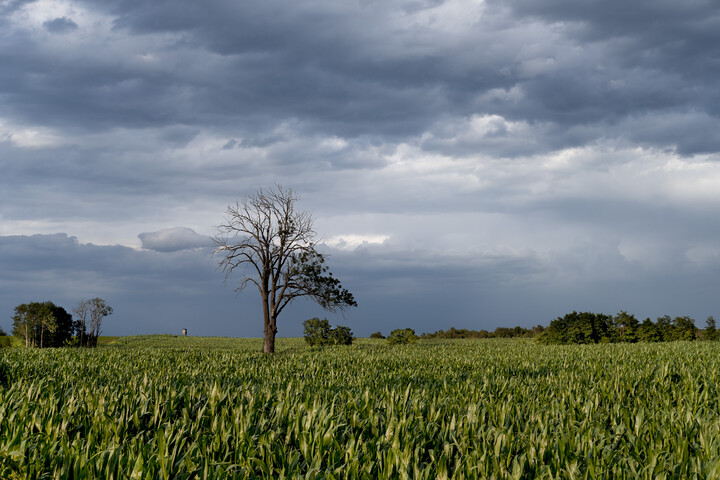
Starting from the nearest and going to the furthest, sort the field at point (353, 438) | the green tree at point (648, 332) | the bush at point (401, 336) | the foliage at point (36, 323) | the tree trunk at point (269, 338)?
the field at point (353, 438)
the tree trunk at point (269, 338)
the green tree at point (648, 332)
the bush at point (401, 336)
the foliage at point (36, 323)

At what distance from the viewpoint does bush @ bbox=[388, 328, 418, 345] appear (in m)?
40.6

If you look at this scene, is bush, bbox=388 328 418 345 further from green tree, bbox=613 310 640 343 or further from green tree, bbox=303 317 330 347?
green tree, bbox=613 310 640 343

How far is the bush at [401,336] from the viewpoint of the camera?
40.6 m

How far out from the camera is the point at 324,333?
3900 cm

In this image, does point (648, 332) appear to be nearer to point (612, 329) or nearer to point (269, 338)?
point (612, 329)

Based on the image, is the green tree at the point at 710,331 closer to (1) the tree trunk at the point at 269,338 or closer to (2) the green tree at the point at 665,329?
(2) the green tree at the point at 665,329

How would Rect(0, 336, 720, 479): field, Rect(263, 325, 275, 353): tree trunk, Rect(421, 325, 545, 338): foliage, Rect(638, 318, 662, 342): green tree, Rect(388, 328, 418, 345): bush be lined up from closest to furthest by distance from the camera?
1. Rect(0, 336, 720, 479): field
2. Rect(263, 325, 275, 353): tree trunk
3. Rect(638, 318, 662, 342): green tree
4. Rect(388, 328, 418, 345): bush
5. Rect(421, 325, 545, 338): foliage

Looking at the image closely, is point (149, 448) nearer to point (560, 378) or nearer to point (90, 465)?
point (90, 465)

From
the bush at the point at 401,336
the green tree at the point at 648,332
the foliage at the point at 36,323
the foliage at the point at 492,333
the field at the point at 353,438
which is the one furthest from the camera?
the foliage at the point at 492,333

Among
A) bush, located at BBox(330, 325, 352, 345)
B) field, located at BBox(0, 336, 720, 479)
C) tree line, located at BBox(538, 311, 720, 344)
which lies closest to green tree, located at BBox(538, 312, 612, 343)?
tree line, located at BBox(538, 311, 720, 344)

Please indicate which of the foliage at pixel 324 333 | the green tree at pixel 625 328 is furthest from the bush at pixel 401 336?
the green tree at pixel 625 328

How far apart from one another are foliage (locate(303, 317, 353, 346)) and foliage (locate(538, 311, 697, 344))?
1613 cm

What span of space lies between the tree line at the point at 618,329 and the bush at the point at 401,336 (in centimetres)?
1060

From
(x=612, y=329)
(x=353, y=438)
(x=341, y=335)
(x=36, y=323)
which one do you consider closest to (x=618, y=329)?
(x=612, y=329)
